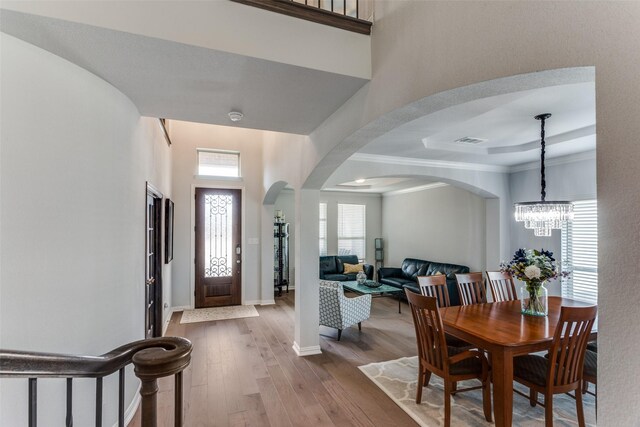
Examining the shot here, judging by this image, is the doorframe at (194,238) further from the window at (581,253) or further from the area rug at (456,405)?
the window at (581,253)

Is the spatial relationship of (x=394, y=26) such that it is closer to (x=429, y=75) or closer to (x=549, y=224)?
(x=429, y=75)

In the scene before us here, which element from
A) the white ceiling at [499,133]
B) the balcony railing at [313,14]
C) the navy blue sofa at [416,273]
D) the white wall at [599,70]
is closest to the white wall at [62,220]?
the balcony railing at [313,14]

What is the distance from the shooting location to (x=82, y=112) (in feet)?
6.75

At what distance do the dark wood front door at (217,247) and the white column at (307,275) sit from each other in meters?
2.72

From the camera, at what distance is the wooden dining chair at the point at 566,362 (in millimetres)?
2186

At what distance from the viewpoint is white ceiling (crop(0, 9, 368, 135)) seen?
5.59ft

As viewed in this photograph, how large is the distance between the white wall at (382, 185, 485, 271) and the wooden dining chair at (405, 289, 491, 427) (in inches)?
145

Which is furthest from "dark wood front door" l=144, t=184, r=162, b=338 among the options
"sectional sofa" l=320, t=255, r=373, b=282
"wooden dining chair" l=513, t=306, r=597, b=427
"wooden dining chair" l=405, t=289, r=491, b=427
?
"wooden dining chair" l=513, t=306, r=597, b=427

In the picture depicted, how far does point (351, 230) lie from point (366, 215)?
2.10 feet

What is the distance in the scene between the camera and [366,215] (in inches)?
355

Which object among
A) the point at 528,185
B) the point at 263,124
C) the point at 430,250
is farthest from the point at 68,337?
the point at 430,250

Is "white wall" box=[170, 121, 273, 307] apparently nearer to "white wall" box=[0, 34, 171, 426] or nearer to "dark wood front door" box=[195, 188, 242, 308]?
"dark wood front door" box=[195, 188, 242, 308]

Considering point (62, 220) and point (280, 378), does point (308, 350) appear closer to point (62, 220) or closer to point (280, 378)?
point (280, 378)

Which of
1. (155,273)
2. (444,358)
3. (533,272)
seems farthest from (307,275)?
(533,272)
